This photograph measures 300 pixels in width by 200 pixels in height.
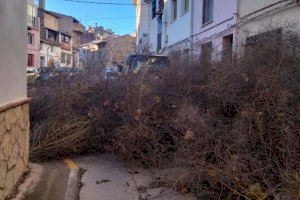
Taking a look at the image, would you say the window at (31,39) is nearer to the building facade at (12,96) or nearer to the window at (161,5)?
the window at (161,5)

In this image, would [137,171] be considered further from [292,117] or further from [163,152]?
[292,117]

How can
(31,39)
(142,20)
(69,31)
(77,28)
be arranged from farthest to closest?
(77,28) < (69,31) < (31,39) < (142,20)

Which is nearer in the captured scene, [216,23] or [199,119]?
[199,119]

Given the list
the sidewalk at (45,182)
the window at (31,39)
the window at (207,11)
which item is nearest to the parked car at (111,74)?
the sidewalk at (45,182)

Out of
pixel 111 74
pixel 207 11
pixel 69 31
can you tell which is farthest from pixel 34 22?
pixel 111 74

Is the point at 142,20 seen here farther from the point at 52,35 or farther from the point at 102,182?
the point at 102,182

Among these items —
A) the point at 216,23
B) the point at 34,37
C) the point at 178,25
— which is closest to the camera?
the point at 216,23

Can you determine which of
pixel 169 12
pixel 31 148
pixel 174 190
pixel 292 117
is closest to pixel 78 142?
pixel 31 148

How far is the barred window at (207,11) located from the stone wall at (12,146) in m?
11.1

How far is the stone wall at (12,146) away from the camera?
15.2 ft

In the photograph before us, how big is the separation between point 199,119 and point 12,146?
7.65ft

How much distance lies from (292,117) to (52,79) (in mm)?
4857

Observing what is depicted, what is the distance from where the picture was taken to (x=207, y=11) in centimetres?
1667

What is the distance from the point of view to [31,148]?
6797 millimetres
